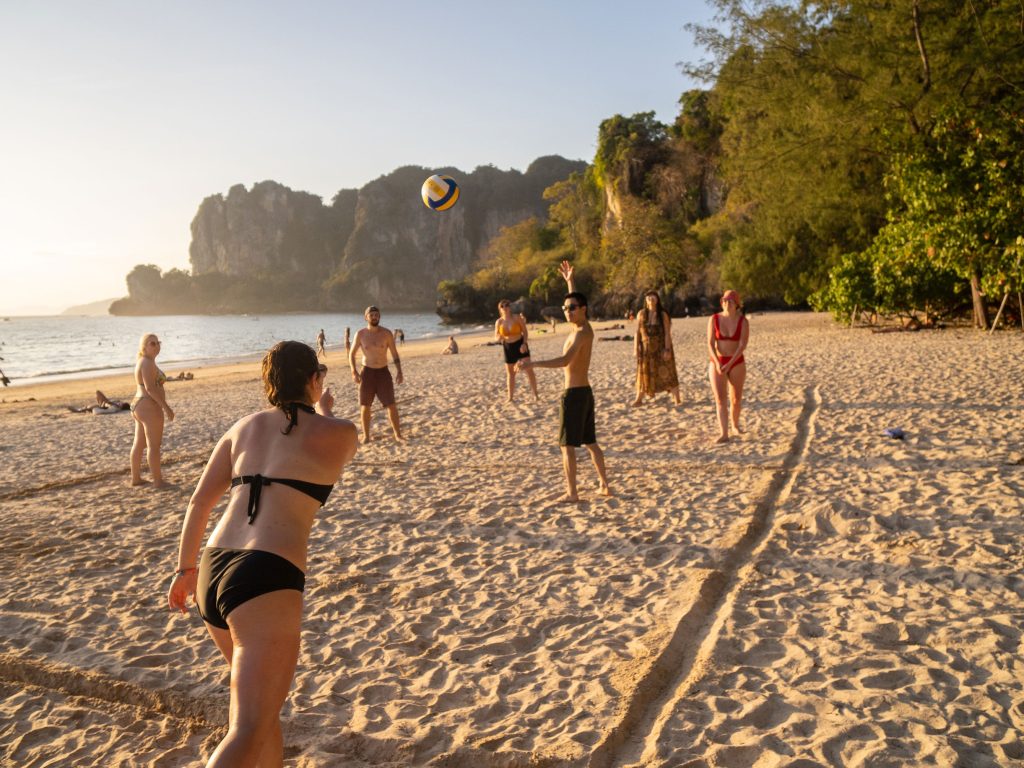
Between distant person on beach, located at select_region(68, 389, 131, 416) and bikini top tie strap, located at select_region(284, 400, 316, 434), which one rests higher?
bikini top tie strap, located at select_region(284, 400, 316, 434)

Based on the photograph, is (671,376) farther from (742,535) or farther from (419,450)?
(742,535)

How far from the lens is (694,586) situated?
166 inches

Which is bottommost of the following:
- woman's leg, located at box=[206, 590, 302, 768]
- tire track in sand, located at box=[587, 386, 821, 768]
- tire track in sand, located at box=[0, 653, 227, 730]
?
tire track in sand, located at box=[0, 653, 227, 730]

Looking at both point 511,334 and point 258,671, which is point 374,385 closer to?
point 511,334

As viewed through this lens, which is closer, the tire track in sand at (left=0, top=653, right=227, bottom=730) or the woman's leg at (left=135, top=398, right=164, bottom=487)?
the tire track in sand at (left=0, top=653, right=227, bottom=730)

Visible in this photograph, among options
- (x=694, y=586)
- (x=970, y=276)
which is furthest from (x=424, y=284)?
(x=694, y=586)

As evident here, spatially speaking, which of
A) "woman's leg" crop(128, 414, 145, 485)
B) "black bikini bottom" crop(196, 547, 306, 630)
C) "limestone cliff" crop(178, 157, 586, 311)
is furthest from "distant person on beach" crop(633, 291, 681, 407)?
"limestone cliff" crop(178, 157, 586, 311)

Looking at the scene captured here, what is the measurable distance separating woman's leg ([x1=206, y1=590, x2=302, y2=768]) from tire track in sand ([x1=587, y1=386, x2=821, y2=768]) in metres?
1.34

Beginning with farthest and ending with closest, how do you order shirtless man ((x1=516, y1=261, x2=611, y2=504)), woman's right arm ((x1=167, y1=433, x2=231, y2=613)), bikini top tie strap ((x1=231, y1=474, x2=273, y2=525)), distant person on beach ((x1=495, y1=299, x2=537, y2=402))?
1. distant person on beach ((x1=495, y1=299, x2=537, y2=402))
2. shirtless man ((x1=516, y1=261, x2=611, y2=504))
3. woman's right arm ((x1=167, y1=433, x2=231, y2=613))
4. bikini top tie strap ((x1=231, y1=474, x2=273, y2=525))

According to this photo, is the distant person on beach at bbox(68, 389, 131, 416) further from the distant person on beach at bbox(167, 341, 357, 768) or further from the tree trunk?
the tree trunk

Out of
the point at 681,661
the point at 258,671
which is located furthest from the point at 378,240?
the point at 258,671

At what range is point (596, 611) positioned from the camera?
4059 mm

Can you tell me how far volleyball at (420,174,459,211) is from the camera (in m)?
9.95

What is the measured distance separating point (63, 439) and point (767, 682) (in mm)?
12082
